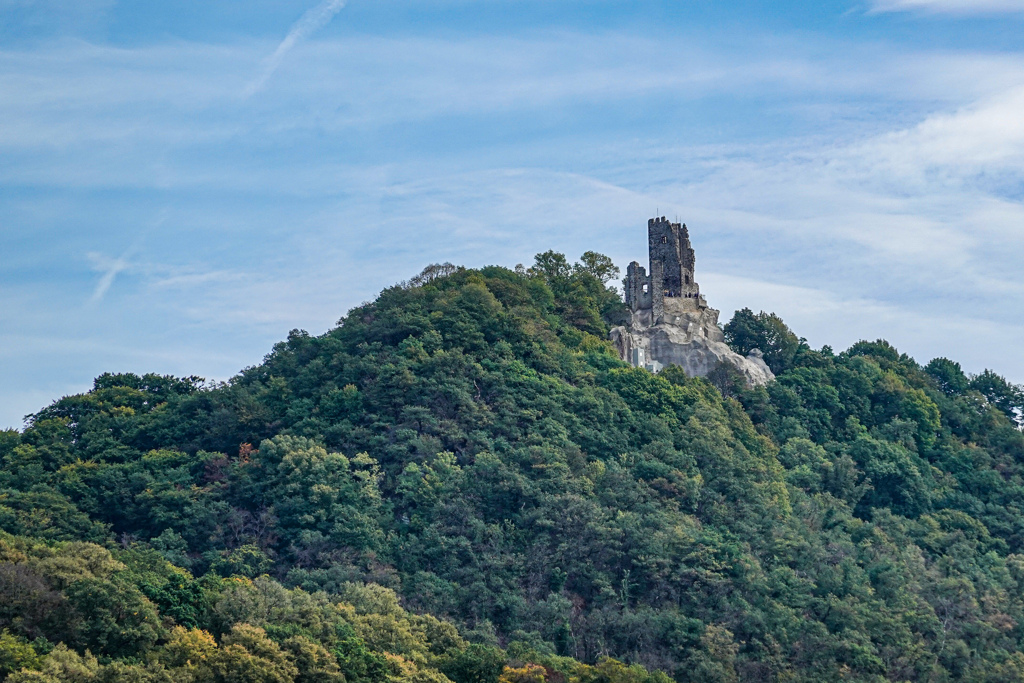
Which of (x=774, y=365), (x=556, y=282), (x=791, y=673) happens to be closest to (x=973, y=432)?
(x=774, y=365)

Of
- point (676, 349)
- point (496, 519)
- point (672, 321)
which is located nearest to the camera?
point (496, 519)

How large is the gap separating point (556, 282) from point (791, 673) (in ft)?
Answer: 77.7

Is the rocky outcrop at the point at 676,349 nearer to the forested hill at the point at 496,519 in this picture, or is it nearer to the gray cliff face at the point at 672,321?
the gray cliff face at the point at 672,321

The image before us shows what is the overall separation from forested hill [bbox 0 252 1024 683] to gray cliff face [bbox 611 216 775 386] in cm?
135

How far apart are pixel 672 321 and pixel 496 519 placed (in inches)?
667

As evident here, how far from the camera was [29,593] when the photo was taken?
41.8m

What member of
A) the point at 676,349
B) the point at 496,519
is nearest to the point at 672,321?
the point at 676,349

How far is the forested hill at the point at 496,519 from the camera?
4397 centimetres

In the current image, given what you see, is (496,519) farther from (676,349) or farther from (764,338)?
(764,338)

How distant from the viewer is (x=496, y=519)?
172 feet

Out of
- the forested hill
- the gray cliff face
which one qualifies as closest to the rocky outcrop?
the gray cliff face

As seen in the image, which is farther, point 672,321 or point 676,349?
point 672,321

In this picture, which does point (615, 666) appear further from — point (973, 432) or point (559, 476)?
point (973, 432)

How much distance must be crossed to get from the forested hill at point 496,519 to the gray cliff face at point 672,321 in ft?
4.43
